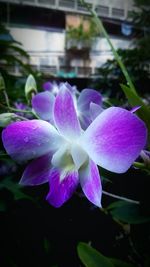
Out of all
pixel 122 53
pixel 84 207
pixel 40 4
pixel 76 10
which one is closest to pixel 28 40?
pixel 40 4

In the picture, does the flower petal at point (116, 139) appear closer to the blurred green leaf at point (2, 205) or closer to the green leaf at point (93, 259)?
the green leaf at point (93, 259)

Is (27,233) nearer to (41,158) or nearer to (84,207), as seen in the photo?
(84,207)

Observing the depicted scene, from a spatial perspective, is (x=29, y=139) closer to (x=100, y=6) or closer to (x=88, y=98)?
(x=88, y=98)

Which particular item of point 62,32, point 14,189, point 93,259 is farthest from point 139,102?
point 62,32

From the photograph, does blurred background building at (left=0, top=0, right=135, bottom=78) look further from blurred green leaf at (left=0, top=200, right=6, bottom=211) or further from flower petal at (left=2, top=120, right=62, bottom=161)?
flower petal at (left=2, top=120, right=62, bottom=161)

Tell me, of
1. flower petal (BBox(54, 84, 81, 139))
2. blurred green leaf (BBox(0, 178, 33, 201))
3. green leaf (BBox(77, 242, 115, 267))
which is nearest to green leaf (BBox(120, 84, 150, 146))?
flower petal (BBox(54, 84, 81, 139))

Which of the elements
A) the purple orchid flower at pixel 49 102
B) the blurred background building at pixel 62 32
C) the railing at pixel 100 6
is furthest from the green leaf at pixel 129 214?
the railing at pixel 100 6
